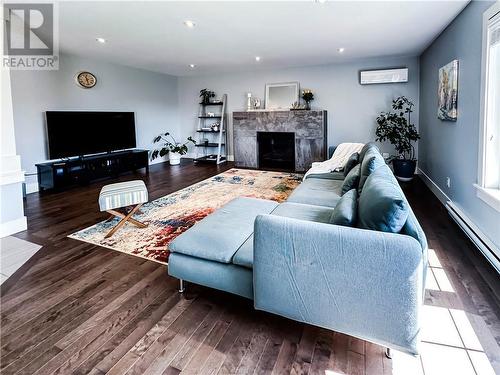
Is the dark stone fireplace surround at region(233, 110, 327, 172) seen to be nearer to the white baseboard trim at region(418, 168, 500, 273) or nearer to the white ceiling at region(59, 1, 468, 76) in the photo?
the white ceiling at region(59, 1, 468, 76)

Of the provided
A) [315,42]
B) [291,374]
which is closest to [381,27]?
[315,42]

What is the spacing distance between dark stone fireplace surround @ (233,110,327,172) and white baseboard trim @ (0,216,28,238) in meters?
4.71

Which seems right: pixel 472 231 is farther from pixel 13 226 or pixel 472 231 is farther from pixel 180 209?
pixel 13 226

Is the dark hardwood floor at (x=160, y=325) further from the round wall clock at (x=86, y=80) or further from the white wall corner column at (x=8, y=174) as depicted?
the round wall clock at (x=86, y=80)

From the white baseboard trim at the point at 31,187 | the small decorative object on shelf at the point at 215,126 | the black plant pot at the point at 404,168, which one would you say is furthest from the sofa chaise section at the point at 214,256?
the small decorative object on shelf at the point at 215,126

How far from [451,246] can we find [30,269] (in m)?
3.77

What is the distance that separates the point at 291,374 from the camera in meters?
1.45

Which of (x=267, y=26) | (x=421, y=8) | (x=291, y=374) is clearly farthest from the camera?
(x=267, y=26)

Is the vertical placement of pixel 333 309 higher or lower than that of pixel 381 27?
lower

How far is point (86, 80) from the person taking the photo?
588 cm

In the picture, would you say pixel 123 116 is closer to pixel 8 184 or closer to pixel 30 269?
pixel 8 184

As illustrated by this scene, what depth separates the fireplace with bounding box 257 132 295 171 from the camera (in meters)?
7.16

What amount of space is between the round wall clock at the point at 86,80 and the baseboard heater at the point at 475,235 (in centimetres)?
649

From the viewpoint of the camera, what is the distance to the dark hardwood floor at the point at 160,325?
1529 millimetres
